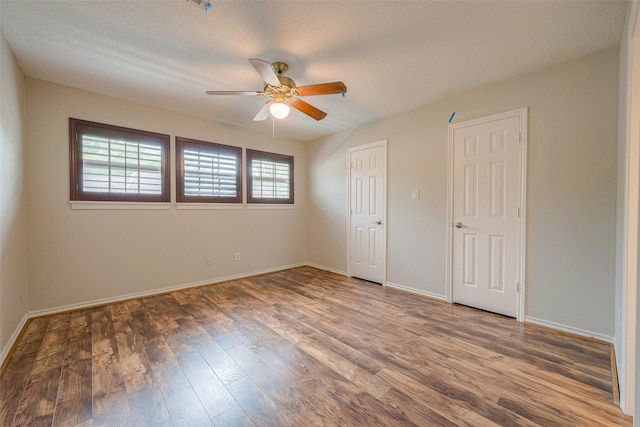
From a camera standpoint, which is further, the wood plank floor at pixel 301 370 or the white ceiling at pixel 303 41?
the white ceiling at pixel 303 41

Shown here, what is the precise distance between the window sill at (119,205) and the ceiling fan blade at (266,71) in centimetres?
237

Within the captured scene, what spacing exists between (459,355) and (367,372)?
788 mm

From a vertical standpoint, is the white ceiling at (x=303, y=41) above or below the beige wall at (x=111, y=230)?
above

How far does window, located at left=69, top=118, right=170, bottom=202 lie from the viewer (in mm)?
2977

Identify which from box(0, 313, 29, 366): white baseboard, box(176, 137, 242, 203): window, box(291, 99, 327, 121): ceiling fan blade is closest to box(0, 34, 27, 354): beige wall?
box(0, 313, 29, 366): white baseboard

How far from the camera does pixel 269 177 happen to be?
4734 mm

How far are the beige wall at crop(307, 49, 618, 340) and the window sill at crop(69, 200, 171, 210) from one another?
11.5 ft

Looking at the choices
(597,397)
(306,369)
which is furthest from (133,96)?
(597,397)

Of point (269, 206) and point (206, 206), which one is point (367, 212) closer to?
Result: point (269, 206)

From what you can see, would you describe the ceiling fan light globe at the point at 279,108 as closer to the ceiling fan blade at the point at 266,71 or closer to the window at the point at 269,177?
the ceiling fan blade at the point at 266,71

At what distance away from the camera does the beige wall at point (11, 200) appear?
2.02m

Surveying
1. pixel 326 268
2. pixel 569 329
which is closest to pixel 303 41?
pixel 569 329

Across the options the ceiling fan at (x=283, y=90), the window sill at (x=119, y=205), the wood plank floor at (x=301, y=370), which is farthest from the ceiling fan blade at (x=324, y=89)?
the window sill at (x=119, y=205)

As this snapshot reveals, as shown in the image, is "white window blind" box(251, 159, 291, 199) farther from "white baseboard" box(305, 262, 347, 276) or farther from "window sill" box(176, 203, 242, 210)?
"white baseboard" box(305, 262, 347, 276)
